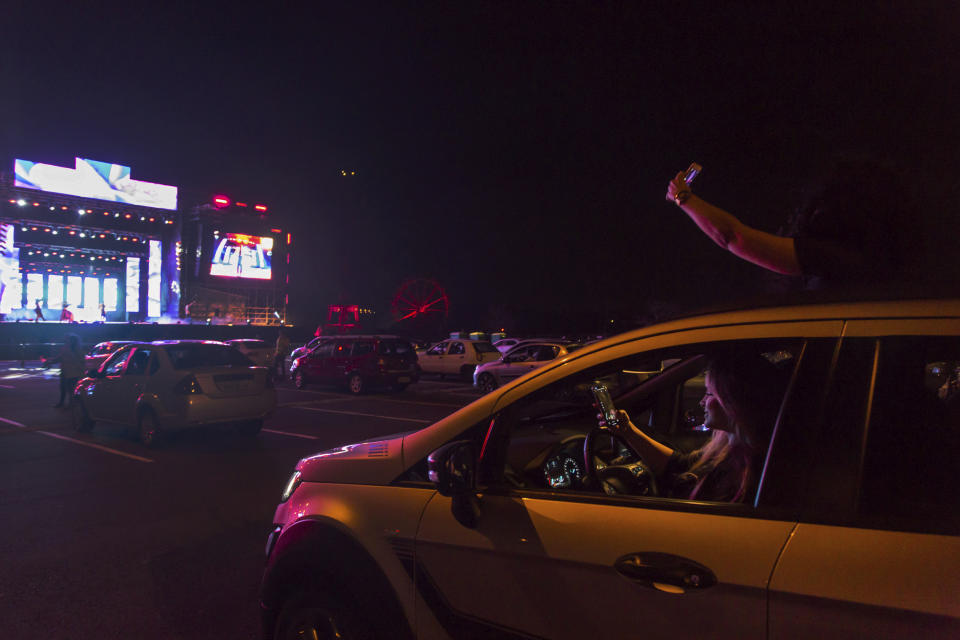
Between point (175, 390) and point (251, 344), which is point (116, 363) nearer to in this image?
point (175, 390)

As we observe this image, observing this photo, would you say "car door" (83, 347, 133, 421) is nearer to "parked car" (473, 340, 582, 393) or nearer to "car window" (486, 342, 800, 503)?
"car window" (486, 342, 800, 503)

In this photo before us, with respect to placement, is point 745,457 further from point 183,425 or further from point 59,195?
point 59,195

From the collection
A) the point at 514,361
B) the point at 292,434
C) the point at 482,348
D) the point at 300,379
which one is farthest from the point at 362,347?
the point at 292,434

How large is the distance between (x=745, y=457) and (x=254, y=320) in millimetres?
43858

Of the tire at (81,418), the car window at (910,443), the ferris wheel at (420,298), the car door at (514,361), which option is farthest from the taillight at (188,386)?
the ferris wheel at (420,298)

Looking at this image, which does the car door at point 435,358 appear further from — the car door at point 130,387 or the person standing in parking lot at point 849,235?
the person standing in parking lot at point 849,235

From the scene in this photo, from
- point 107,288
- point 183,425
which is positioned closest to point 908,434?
point 183,425

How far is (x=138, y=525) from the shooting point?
16.5 ft

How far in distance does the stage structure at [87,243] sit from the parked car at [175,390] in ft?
97.0

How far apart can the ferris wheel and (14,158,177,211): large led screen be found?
1686 cm

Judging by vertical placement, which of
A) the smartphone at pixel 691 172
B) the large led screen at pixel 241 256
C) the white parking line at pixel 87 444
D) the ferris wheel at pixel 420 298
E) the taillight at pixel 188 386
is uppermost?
the large led screen at pixel 241 256

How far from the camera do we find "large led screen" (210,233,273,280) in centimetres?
3950

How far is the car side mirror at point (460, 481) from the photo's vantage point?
1.90 metres

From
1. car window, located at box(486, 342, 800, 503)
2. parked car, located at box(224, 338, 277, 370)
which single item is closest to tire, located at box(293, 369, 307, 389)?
parked car, located at box(224, 338, 277, 370)
